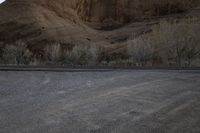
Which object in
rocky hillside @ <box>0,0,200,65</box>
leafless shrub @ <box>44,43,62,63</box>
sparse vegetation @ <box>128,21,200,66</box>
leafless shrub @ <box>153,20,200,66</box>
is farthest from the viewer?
rocky hillside @ <box>0,0,200,65</box>

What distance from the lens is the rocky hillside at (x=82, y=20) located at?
204 ft

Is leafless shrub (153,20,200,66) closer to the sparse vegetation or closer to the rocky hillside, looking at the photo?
the sparse vegetation

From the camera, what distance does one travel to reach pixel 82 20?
79812 mm

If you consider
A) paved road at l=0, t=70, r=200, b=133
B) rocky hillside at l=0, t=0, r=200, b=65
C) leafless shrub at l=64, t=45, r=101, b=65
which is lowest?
paved road at l=0, t=70, r=200, b=133

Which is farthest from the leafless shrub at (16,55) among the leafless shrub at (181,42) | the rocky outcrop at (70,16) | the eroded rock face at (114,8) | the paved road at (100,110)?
the paved road at (100,110)

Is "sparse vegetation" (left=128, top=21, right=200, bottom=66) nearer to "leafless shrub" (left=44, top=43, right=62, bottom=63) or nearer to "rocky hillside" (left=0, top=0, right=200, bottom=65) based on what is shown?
"rocky hillside" (left=0, top=0, right=200, bottom=65)

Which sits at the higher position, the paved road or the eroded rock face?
the eroded rock face

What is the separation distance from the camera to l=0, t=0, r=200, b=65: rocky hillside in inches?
2442

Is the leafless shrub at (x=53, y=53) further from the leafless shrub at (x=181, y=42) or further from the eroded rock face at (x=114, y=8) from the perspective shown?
the eroded rock face at (x=114, y=8)

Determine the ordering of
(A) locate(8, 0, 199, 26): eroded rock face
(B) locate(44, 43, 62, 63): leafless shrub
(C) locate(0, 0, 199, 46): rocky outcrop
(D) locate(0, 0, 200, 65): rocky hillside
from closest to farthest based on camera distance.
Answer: (B) locate(44, 43, 62, 63): leafless shrub → (D) locate(0, 0, 200, 65): rocky hillside → (C) locate(0, 0, 199, 46): rocky outcrop → (A) locate(8, 0, 199, 26): eroded rock face

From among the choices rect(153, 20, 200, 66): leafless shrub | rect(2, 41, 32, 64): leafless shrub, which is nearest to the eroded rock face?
rect(2, 41, 32, 64): leafless shrub

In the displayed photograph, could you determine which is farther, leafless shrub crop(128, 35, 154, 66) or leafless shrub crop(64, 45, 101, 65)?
leafless shrub crop(64, 45, 101, 65)

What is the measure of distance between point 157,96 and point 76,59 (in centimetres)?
3768

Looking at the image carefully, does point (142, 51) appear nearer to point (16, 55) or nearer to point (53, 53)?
point (53, 53)
